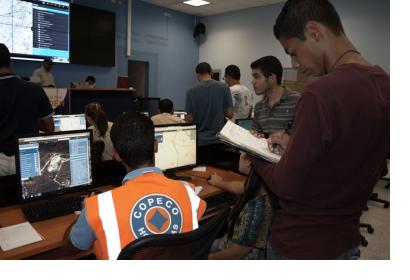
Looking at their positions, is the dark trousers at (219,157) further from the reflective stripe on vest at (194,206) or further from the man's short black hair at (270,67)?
the reflective stripe on vest at (194,206)

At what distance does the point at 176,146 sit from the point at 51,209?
84 centimetres

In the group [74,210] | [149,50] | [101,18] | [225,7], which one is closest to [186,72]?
[149,50]

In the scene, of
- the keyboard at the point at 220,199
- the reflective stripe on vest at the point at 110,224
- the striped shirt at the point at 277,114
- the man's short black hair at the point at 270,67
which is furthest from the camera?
the man's short black hair at the point at 270,67

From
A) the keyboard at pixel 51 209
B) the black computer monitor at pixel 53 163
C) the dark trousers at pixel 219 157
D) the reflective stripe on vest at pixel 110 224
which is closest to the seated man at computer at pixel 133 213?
the reflective stripe on vest at pixel 110 224

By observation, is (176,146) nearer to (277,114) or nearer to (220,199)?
(220,199)

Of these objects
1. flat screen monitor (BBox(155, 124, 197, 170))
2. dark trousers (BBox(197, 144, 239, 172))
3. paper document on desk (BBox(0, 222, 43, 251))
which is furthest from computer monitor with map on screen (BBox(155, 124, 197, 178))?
paper document on desk (BBox(0, 222, 43, 251))

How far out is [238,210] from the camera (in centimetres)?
134

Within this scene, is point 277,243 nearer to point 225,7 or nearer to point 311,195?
point 311,195

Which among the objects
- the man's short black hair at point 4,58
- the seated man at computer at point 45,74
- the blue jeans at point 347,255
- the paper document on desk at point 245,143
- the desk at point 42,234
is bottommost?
the desk at point 42,234

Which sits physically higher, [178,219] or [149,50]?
[149,50]

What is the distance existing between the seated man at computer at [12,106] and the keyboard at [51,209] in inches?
23.6

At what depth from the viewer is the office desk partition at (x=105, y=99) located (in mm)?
5785

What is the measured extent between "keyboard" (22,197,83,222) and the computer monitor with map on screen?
57cm

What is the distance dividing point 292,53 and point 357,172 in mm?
359
